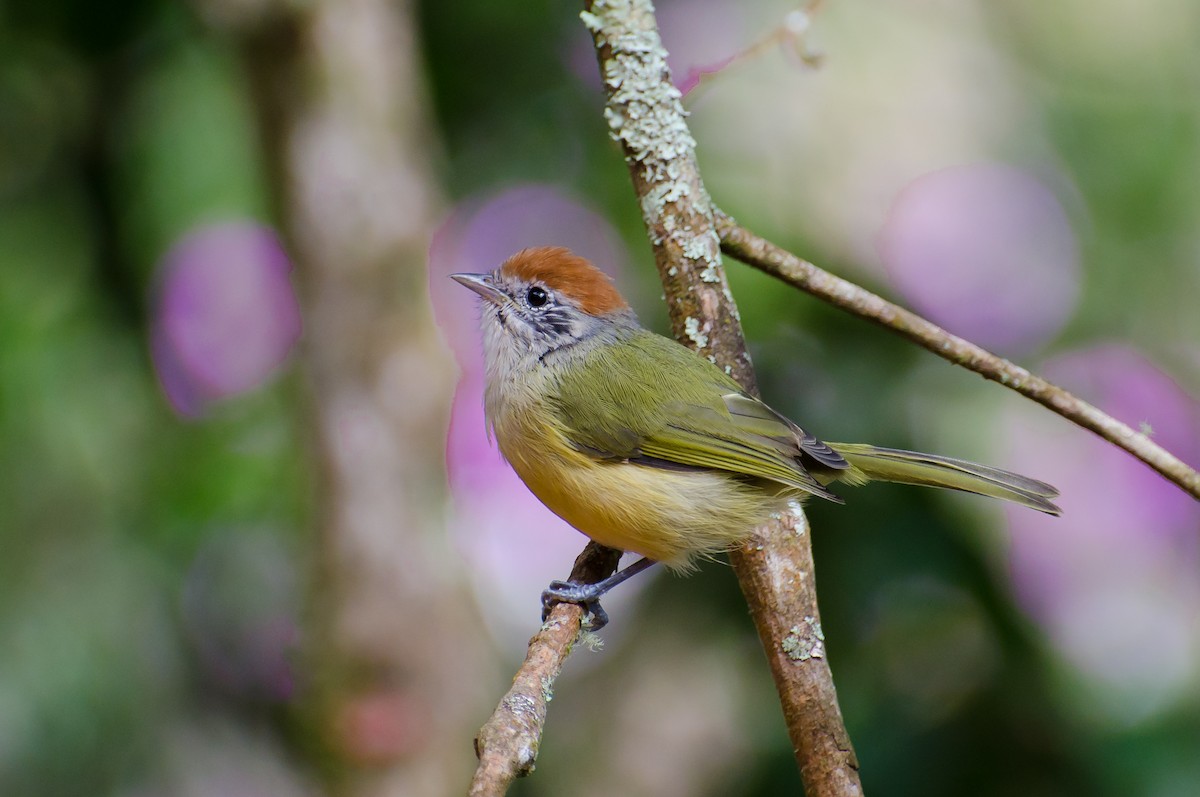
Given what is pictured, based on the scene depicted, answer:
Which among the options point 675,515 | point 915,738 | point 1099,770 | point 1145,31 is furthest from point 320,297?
point 1145,31

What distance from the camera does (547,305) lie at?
2854mm

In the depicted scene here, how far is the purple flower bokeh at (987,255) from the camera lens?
3438mm

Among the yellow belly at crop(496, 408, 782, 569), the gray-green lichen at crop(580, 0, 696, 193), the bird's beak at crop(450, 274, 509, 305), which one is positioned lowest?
the yellow belly at crop(496, 408, 782, 569)

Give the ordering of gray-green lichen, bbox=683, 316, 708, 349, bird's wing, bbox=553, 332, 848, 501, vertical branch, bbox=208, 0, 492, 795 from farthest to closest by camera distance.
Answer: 1. vertical branch, bbox=208, 0, 492, 795
2. bird's wing, bbox=553, 332, 848, 501
3. gray-green lichen, bbox=683, 316, 708, 349

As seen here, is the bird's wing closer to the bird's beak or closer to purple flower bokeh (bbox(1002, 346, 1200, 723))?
the bird's beak

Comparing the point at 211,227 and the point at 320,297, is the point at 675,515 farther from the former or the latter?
the point at 211,227

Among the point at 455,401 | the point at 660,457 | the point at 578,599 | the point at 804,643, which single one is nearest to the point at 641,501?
the point at 660,457

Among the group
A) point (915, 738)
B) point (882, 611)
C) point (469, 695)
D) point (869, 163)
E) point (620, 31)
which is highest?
point (869, 163)

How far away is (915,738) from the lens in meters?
2.85

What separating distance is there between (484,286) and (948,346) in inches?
50.5

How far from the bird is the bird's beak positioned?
20 centimetres

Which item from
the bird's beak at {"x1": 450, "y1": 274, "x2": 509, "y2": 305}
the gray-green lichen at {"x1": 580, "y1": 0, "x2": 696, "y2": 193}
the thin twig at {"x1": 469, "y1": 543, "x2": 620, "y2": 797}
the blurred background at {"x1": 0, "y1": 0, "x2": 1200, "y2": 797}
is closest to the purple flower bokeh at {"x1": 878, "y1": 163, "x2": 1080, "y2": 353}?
the blurred background at {"x1": 0, "y1": 0, "x2": 1200, "y2": 797}

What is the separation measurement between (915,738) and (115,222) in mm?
2789

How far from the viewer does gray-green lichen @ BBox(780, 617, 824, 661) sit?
1.99 meters
